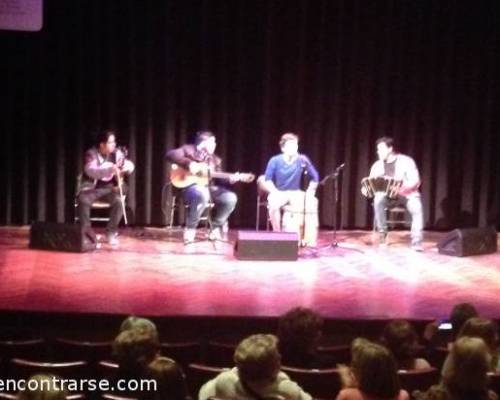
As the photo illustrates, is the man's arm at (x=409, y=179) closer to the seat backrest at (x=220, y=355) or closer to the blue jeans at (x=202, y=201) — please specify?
the blue jeans at (x=202, y=201)

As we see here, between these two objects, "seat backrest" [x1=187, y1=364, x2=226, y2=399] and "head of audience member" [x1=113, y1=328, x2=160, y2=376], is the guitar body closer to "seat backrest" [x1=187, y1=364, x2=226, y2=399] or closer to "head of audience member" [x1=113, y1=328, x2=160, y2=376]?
"seat backrest" [x1=187, y1=364, x2=226, y2=399]

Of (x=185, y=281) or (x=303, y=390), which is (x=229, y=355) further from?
(x=185, y=281)

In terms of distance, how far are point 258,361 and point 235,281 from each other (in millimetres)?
4066

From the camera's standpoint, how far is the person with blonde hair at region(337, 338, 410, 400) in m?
3.87

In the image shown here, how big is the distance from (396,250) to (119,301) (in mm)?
3919

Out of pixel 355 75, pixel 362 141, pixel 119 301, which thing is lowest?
pixel 119 301

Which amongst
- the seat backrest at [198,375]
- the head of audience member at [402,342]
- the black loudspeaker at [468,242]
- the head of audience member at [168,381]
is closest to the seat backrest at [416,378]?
the head of audience member at [402,342]

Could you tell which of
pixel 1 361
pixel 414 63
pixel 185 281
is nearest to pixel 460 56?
pixel 414 63

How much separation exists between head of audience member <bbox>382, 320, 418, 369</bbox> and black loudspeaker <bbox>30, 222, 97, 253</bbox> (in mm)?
5203

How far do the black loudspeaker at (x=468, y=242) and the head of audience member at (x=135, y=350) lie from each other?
233 inches

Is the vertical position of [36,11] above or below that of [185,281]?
above

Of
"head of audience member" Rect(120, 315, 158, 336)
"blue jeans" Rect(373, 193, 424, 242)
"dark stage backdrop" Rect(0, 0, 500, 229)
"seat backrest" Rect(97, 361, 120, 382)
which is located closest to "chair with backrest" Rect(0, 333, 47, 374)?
"seat backrest" Rect(97, 361, 120, 382)

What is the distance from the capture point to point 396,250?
1010 centimetres

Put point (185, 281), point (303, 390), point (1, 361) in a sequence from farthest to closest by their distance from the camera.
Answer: point (185, 281) < point (1, 361) < point (303, 390)
